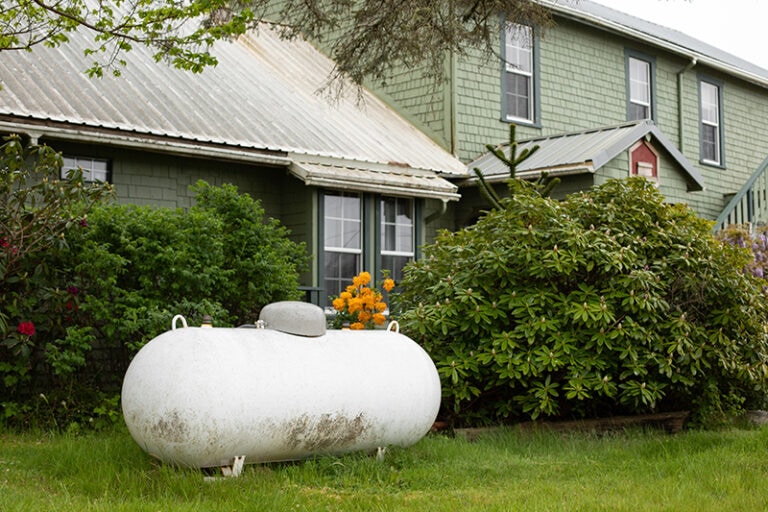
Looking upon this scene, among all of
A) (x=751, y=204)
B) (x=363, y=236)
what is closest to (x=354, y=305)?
(x=363, y=236)

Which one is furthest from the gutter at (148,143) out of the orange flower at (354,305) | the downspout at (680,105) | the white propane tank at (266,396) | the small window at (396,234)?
the downspout at (680,105)

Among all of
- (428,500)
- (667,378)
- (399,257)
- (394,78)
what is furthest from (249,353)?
(394,78)

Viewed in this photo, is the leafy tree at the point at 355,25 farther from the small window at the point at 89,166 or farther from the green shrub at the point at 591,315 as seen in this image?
the green shrub at the point at 591,315

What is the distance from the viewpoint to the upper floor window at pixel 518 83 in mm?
18391

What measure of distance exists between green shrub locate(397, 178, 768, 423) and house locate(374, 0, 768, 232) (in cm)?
560

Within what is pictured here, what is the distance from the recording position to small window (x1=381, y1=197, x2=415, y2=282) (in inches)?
610

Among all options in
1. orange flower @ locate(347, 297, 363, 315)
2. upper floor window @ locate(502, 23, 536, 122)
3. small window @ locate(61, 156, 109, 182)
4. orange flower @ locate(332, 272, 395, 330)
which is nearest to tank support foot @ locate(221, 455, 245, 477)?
orange flower @ locate(332, 272, 395, 330)

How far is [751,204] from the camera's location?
1900 centimetres

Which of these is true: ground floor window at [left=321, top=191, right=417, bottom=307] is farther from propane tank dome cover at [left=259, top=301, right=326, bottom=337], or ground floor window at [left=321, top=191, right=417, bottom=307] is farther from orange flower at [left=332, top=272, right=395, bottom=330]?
propane tank dome cover at [left=259, top=301, right=326, bottom=337]

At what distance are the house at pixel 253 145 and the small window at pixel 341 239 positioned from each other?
18 millimetres

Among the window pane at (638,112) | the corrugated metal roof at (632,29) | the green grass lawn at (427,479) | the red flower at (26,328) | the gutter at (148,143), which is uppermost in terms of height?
the corrugated metal roof at (632,29)

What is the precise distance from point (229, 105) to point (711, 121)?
13.4 metres

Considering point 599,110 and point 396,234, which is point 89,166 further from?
point 599,110

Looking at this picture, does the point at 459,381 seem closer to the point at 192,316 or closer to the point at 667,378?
the point at 667,378
